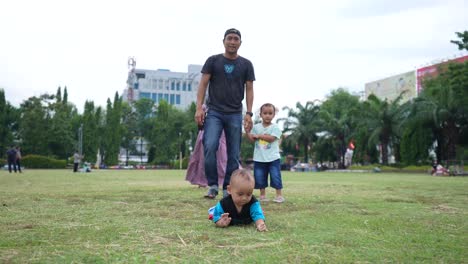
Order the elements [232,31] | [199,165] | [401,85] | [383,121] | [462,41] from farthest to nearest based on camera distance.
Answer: [401,85], [383,121], [462,41], [199,165], [232,31]

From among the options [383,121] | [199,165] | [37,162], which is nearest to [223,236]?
[199,165]

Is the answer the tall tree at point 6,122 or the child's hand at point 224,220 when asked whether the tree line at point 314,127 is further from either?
the child's hand at point 224,220

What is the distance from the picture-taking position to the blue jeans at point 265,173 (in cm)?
580

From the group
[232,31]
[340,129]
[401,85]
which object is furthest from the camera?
[401,85]

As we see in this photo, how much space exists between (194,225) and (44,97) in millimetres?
54154

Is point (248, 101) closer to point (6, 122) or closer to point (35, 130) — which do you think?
point (35, 130)

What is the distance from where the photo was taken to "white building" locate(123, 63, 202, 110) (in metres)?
119

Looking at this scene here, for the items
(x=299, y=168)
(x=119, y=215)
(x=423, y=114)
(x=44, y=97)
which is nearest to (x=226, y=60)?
(x=119, y=215)

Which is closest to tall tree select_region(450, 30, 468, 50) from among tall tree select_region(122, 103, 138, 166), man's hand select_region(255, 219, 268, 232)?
man's hand select_region(255, 219, 268, 232)

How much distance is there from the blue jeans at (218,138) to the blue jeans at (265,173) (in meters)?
0.35

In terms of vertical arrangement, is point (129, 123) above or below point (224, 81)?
above

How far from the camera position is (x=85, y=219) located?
3.75m

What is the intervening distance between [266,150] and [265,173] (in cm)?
31

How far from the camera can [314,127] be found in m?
47.2
